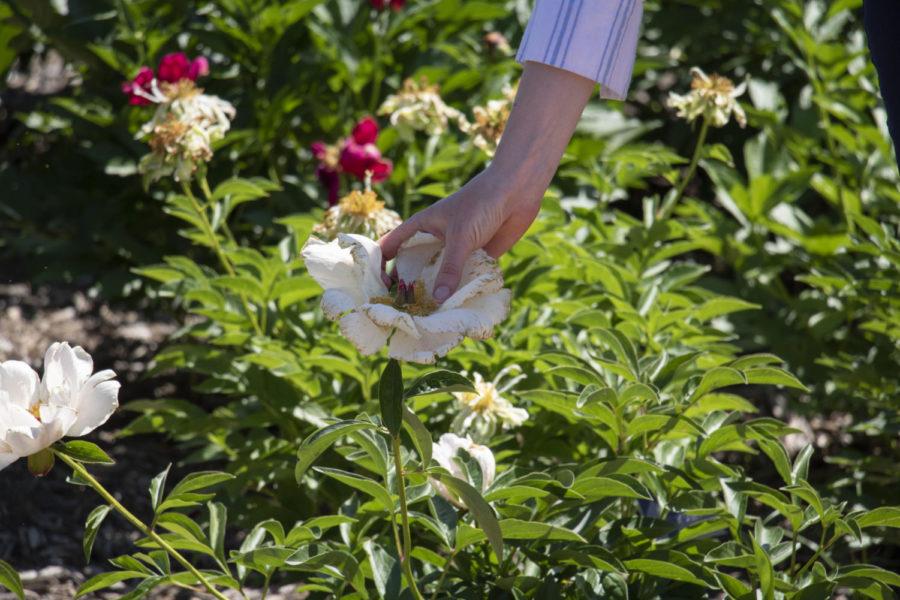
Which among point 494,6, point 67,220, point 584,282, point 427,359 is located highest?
point 494,6

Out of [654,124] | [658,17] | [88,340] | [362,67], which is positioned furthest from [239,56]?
[658,17]

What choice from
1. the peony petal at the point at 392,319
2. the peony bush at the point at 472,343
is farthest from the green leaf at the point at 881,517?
the peony petal at the point at 392,319

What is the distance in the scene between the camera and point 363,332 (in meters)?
1.15

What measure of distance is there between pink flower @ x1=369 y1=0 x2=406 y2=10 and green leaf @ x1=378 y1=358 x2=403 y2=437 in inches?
72.5

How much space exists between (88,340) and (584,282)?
1664 mm

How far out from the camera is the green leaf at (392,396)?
117 centimetres

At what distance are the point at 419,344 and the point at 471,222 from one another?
0.20m

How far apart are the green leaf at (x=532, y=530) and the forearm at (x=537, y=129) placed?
0.40 m

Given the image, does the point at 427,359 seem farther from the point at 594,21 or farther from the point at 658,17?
the point at 658,17

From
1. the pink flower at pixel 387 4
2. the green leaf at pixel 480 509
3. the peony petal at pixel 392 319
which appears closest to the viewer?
the peony petal at pixel 392 319

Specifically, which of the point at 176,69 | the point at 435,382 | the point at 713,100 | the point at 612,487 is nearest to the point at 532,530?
the point at 612,487

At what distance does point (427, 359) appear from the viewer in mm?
1119

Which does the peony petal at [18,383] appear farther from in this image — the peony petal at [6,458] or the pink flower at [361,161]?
the pink flower at [361,161]

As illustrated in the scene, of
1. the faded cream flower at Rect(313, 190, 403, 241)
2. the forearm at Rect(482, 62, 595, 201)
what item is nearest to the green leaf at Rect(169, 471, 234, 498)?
the forearm at Rect(482, 62, 595, 201)
